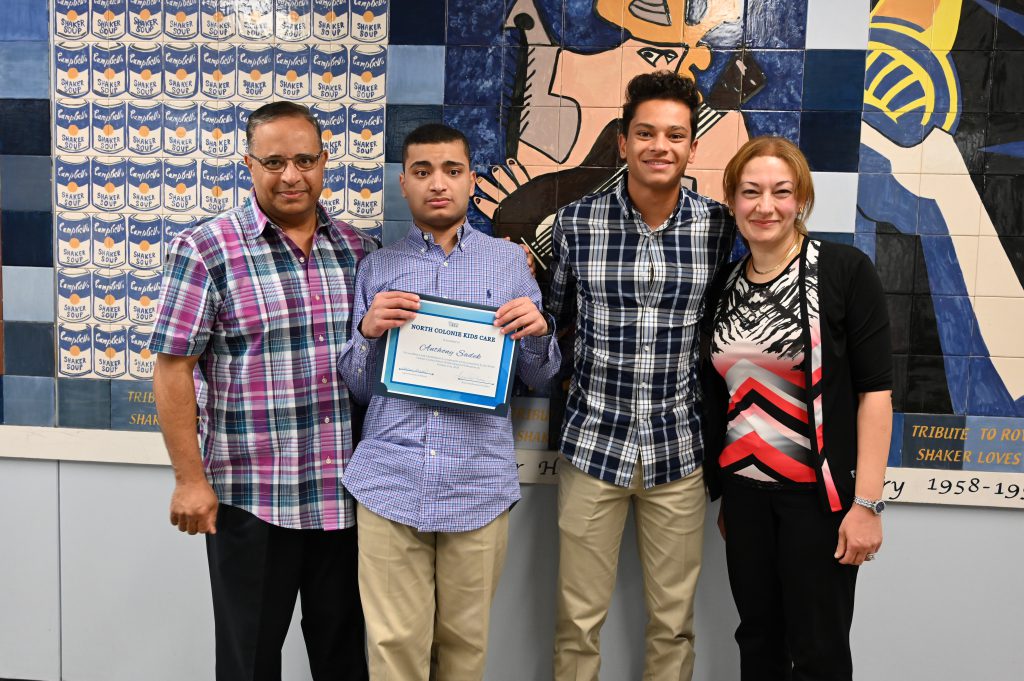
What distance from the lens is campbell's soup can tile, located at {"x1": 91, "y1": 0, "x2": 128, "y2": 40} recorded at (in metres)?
2.26

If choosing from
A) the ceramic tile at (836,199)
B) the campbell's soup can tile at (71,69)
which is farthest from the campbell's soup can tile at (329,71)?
the ceramic tile at (836,199)

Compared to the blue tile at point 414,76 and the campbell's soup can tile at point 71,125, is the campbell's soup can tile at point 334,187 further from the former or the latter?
the campbell's soup can tile at point 71,125

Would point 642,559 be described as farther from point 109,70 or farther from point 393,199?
point 109,70

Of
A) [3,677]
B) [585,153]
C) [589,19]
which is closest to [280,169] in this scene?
[585,153]

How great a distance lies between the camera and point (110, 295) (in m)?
2.33

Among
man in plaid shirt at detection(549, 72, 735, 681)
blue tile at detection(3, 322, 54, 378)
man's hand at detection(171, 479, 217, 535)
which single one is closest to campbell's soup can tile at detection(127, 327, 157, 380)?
blue tile at detection(3, 322, 54, 378)

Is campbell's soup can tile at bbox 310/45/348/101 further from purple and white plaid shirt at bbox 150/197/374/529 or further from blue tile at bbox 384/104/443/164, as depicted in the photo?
purple and white plaid shirt at bbox 150/197/374/529

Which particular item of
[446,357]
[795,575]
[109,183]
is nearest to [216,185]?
[109,183]

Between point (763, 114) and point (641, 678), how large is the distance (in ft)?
6.01

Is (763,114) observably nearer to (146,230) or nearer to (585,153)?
(585,153)

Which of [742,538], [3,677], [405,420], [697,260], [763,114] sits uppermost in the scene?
[763,114]

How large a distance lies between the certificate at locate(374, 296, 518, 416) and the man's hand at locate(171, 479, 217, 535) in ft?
1.62

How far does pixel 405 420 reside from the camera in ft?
5.90

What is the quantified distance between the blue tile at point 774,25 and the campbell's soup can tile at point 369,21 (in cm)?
111
